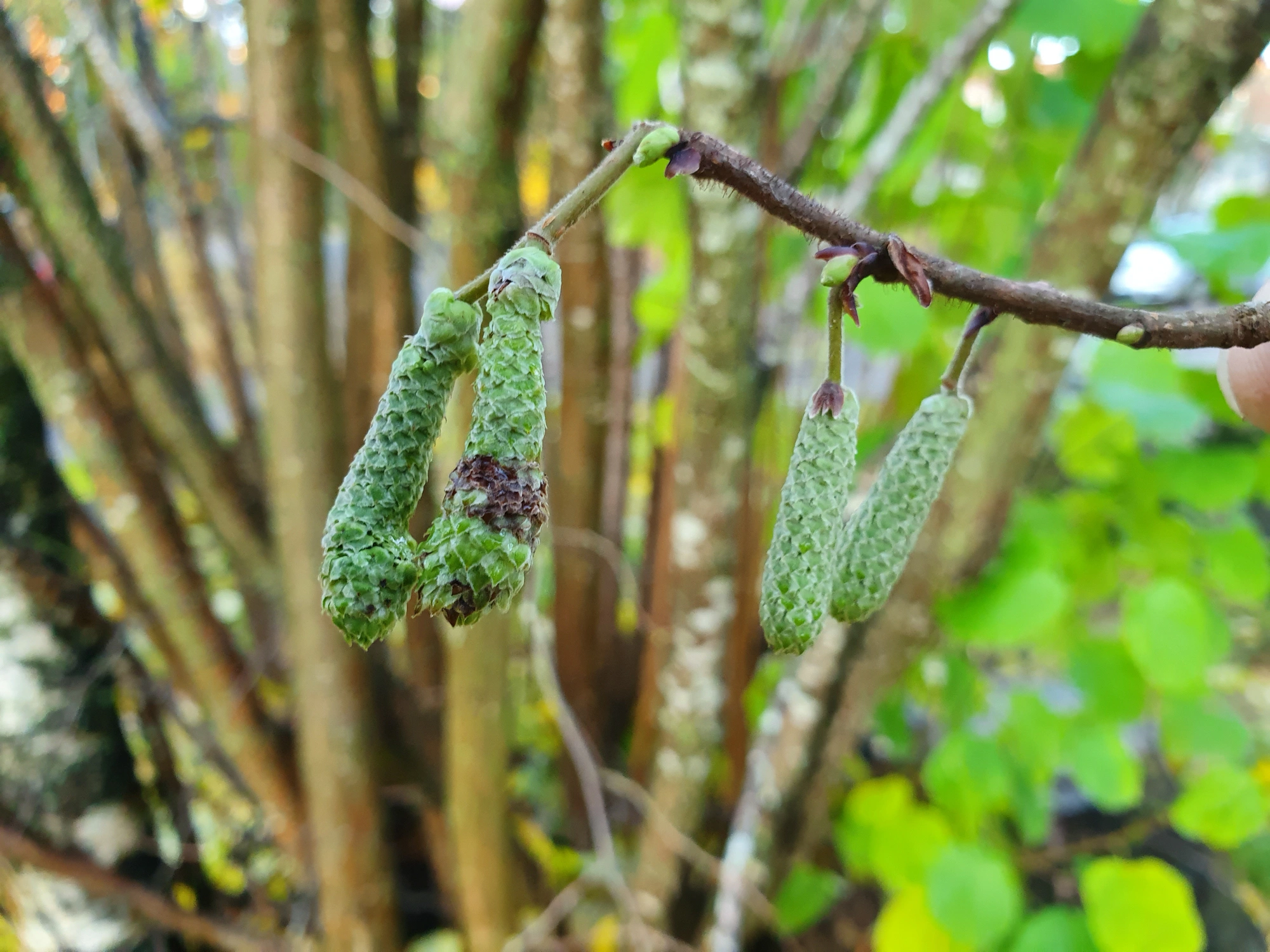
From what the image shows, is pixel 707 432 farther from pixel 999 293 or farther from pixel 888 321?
pixel 999 293

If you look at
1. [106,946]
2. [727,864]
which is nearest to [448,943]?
[106,946]

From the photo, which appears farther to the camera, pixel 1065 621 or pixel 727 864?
pixel 1065 621

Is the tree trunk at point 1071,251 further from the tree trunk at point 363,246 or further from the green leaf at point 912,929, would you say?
the tree trunk at point 363,246

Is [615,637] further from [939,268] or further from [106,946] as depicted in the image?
[939,268]

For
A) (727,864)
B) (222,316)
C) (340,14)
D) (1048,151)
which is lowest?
(727,864)

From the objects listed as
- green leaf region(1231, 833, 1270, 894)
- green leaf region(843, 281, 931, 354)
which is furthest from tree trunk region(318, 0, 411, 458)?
green leaf region(1231, 833, 1270, 894)

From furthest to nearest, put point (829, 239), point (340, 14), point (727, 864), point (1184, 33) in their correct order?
point (727, 864)
point (340, 14)
point (1184, 33)
point (829, 239)

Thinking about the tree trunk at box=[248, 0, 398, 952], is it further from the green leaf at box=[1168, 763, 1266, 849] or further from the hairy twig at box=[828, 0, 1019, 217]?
the green leaf at box=[1168, 763, 1266, 849]
